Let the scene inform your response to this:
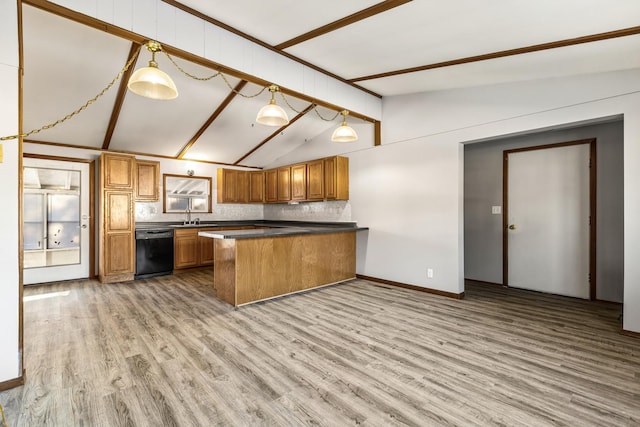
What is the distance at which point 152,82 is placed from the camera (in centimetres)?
221

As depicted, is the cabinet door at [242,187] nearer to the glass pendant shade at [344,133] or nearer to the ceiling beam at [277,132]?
the ceiling beam at [277,132]

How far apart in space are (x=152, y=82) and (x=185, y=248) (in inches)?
177

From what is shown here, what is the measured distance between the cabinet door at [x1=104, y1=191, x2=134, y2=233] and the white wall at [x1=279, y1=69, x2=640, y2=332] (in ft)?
13.2

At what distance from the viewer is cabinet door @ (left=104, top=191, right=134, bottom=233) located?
16.9 ft

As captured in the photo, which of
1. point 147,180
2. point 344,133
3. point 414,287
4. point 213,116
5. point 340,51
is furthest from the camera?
point 147,180

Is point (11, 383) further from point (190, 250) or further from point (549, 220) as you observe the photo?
point (549, 220)

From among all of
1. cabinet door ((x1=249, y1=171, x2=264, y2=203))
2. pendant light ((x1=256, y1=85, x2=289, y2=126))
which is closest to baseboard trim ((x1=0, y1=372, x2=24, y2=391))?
pendant light ((x1=256, y1=85, x2=289, y2=126))

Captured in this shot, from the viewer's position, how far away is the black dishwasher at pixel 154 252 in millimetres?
5531

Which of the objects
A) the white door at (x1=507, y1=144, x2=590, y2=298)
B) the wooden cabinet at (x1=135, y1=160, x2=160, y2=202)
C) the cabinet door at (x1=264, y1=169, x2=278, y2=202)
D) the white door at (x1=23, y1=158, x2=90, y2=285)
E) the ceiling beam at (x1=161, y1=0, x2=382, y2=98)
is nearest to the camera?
the ceiling beam at (x1=161, y1=0, x2=382, y2=98)

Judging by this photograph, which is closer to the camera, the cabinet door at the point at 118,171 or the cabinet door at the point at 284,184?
the cabinet door at the point at 118,171

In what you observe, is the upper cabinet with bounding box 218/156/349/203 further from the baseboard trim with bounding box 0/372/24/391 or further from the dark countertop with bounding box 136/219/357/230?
the baseboard trim with bounding box 0/372/24/391

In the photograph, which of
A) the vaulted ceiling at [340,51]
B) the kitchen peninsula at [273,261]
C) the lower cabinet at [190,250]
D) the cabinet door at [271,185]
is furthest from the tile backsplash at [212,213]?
the kitchen peninsula at [273,261]

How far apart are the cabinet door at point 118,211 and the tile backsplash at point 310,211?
10.3 ft

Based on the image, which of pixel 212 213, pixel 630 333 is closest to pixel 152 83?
pixel 630 333
